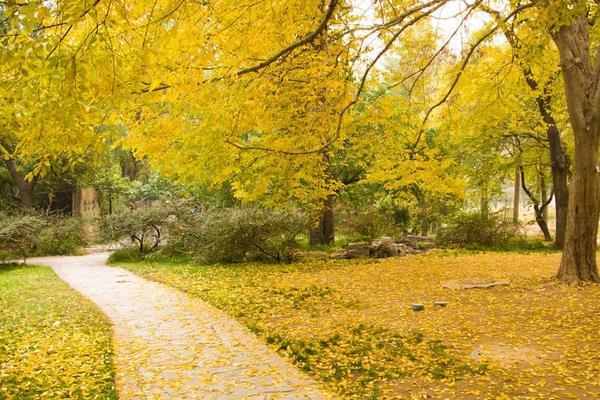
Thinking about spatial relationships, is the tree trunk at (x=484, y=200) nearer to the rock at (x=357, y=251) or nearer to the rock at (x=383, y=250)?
the rock at (x=383, y=250)

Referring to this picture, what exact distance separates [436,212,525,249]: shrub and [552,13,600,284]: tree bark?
7.84 meters

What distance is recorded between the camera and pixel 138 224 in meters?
13.7

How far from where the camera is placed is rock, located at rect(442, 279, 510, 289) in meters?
8.45

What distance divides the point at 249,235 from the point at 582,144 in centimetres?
761

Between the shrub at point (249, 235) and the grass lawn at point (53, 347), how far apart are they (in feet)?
13.6

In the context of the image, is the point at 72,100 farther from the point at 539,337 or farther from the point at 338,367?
the point at 539,337

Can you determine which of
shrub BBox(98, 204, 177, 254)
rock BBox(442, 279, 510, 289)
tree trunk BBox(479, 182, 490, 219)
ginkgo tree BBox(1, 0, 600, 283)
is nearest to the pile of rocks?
tree trunk BBox(479, 182, 490, 219)

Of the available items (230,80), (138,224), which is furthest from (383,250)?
(230,80)

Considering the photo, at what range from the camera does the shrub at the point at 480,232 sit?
1584cm

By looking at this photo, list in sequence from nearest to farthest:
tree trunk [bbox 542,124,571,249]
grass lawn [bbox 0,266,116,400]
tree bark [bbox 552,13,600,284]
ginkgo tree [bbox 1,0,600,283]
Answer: ginkgo tree [bbox 1,0,600,283] < grass lawn [bbox 0,266,116,400] < tree bark [bbox 552,13,600,284] < tree trunk [bbox 542,124,571,249]

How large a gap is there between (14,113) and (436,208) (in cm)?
1668

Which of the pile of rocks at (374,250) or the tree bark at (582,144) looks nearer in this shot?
the tree bark at (582,144)

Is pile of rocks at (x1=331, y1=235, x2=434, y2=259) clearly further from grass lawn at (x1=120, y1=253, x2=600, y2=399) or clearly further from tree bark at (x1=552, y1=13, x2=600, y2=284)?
tree bark at (x1=552, y1=13, x2=600, y2=284)

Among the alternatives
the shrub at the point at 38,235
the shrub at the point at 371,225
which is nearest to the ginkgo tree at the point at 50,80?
the shrub at the point at 38,235
